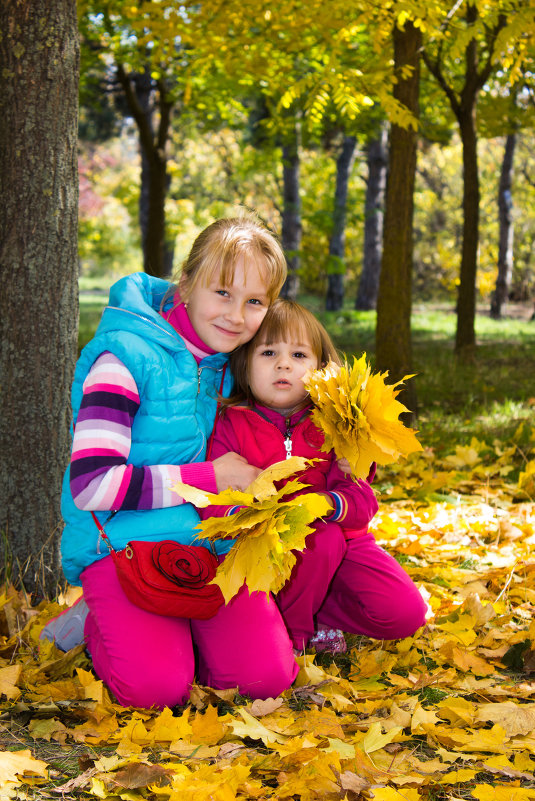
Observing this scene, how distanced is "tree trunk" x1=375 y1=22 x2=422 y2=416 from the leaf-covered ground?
8.95 ft

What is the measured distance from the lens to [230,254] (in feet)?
8.06

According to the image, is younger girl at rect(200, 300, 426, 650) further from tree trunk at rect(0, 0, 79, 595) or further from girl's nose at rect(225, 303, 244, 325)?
tree trunk at rect(0, 0, 79, 595)

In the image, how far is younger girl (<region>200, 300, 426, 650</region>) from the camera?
2527 millimetres

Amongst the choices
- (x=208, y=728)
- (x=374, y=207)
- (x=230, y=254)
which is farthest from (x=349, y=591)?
(x=374, y=207)

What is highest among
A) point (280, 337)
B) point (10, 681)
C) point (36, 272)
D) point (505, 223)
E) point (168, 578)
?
point (505, 223)

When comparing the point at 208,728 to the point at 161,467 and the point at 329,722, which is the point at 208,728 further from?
the point at 161,467

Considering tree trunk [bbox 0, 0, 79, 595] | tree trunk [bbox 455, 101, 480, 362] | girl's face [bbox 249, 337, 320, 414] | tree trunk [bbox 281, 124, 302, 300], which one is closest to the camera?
girl's face [bbox 249, 337, 320, 414]

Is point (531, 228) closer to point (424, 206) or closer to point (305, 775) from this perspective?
point (424, 206)

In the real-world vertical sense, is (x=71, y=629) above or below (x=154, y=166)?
below

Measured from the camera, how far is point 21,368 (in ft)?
9.83

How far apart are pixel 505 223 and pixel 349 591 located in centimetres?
1498

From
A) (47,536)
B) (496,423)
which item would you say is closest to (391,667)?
(47,536)

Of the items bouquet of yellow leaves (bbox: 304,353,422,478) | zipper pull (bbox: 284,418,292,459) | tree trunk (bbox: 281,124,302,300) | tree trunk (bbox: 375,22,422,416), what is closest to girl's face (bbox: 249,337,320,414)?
zipper pull (bbox: 284,418,292,459)

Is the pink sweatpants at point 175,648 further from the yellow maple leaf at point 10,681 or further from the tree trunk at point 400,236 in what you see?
the tree trunk at point 400,236
